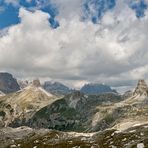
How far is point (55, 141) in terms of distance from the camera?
148 metres

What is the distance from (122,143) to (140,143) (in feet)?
39.9

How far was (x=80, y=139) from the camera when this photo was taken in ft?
457

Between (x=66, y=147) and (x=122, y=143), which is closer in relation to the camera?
(x=122, y=143)

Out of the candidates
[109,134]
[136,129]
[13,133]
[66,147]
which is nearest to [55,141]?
[66,147]

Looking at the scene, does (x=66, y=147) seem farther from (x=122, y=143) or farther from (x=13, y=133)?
(x=13, y=133)

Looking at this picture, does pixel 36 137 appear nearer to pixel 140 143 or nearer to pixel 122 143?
pixel 122 143

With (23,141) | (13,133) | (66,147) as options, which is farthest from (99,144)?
(13,133)

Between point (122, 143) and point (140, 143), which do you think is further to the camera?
point (122, 143)

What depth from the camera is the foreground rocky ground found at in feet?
377

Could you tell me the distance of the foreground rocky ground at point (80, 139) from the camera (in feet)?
377

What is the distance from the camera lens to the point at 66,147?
134 metres

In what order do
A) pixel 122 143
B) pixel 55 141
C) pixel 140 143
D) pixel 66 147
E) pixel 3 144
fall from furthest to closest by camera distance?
pixel 3 144
pixel 55 141
pixel 66 147
pixel 122 143
pixel 140 143

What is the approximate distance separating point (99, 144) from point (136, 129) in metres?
14.0

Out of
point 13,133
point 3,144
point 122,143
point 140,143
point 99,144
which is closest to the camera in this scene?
point 140,143
